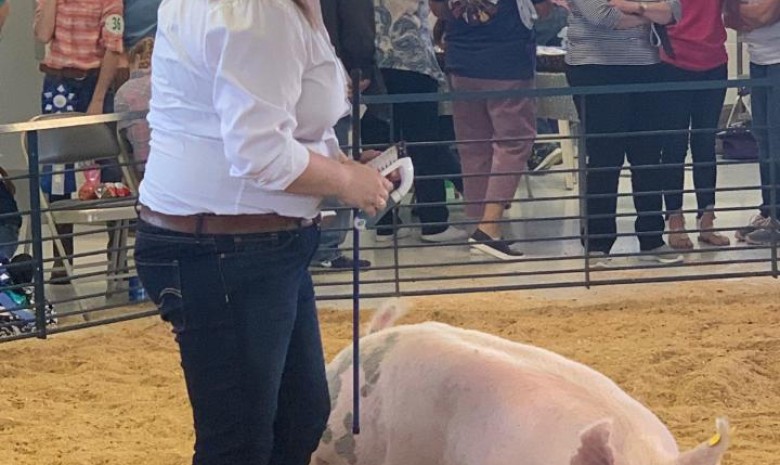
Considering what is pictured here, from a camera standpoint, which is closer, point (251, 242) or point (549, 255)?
point (251, 242)

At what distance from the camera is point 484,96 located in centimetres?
558

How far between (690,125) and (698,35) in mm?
472

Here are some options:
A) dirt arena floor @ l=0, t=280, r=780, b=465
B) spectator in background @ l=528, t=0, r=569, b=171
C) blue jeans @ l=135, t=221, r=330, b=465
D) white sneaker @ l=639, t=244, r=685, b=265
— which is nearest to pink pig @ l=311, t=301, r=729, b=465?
blue jeans @ l=135, t=221, r=330, b=465

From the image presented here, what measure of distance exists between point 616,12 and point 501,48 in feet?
2.07

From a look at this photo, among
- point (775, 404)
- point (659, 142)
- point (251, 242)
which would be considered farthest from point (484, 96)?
point (251, 242)

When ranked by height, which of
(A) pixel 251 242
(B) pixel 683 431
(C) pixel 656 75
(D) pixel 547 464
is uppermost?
(C) pixel 656 75

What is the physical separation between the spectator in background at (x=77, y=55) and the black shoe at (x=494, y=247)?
2.01 metres

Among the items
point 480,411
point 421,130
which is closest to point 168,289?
point 480,411

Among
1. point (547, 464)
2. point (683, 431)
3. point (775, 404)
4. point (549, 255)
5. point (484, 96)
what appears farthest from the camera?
point (549, 255)

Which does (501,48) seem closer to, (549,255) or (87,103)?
(549,255)

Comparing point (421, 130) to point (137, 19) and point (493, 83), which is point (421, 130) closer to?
point (493, 83)

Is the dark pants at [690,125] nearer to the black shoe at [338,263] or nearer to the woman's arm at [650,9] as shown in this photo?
the woman's arm at [650,9]

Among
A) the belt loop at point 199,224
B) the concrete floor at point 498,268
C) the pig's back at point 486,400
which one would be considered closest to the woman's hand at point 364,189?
the belt loop at point 199,224

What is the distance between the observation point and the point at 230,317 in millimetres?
2242
